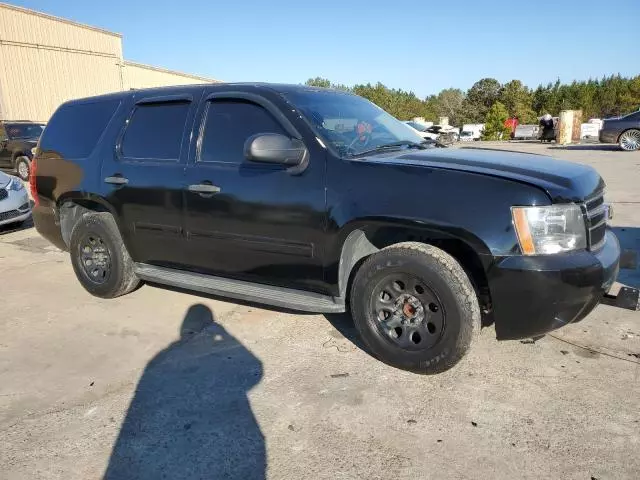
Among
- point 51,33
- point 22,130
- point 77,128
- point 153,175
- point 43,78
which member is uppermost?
point 51,33

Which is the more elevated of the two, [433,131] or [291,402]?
[433,131]

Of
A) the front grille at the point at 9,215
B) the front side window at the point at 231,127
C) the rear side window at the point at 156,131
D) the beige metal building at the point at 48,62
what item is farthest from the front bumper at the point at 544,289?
the beige metal building at the point at 48,62

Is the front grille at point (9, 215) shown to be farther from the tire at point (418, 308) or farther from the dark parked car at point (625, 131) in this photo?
the dark parked car at point (625, 131)

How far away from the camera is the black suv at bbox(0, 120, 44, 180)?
14.1 metres

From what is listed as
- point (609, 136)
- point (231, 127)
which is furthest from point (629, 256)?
point (609, 136)

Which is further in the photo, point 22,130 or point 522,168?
point 22,130

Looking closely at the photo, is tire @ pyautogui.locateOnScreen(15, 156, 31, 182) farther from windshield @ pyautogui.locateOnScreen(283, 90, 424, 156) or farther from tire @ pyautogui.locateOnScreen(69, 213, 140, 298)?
windshield @ pyautogui.locateOnScreen(283, 90, 424, 156)

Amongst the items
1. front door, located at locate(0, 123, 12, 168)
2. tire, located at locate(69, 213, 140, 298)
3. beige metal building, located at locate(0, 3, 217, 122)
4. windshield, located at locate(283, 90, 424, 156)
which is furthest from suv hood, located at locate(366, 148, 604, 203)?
beige metal building, located at locate(0, 3, 217, 122)

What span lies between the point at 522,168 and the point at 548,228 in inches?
18.8

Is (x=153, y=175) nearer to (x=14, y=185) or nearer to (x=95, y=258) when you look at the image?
(x=95, y=258)

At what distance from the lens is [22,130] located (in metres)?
14.7

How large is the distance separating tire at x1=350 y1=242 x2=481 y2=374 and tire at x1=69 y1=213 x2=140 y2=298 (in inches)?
89.0

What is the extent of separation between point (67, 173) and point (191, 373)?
2489 mm

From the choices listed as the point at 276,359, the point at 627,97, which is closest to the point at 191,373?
the point at 276,359
